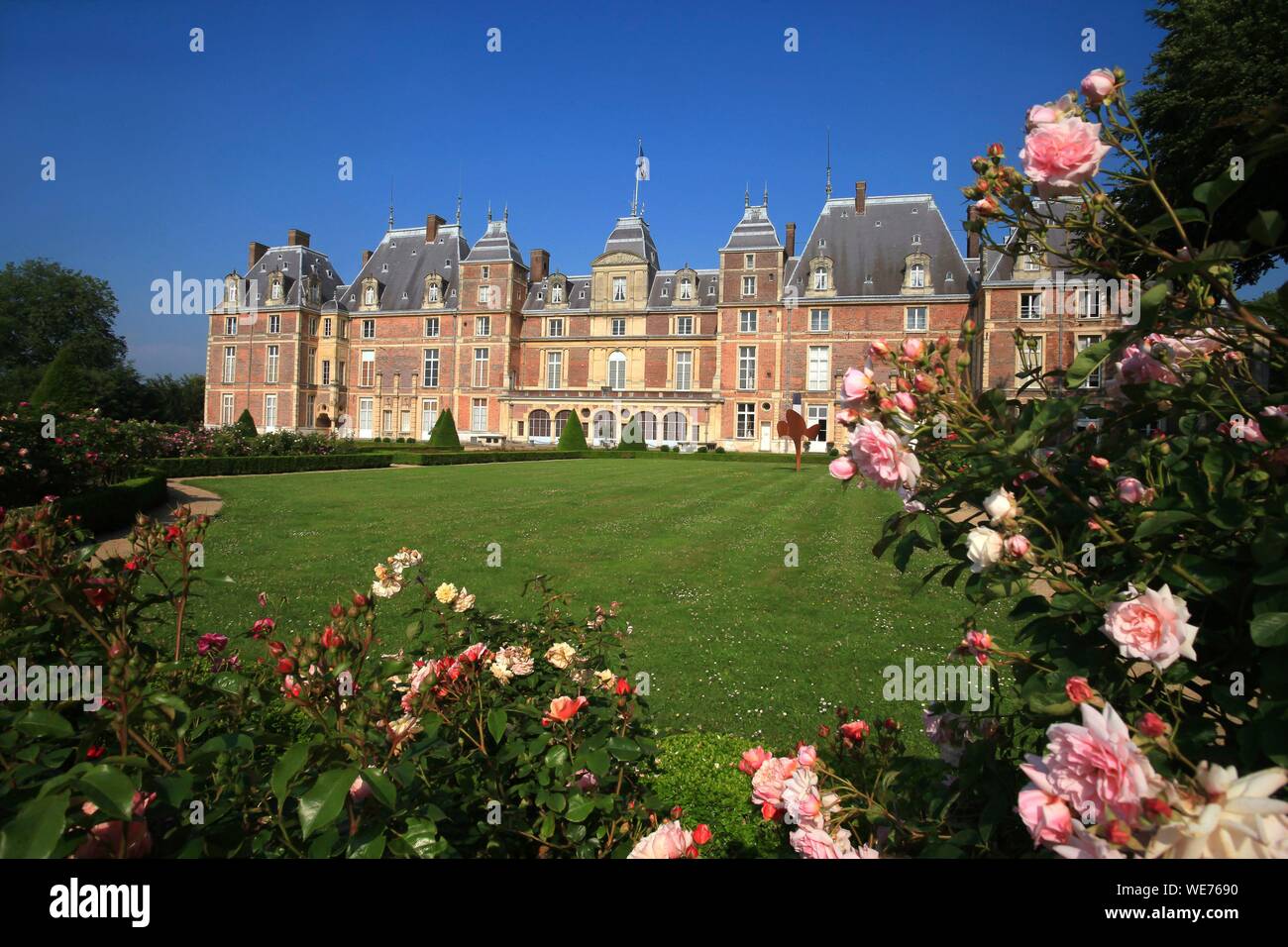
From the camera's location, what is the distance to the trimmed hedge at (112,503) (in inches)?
423

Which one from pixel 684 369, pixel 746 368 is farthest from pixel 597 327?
pixel 746 368

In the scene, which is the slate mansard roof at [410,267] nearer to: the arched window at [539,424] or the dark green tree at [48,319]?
the arched window at [539,424]

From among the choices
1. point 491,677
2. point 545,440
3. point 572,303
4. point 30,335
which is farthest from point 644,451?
point 30,335

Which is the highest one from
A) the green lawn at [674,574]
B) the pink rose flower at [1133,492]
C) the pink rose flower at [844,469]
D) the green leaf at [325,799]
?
the pink rose flower at [844,469]

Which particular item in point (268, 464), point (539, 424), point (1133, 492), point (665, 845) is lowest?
point (665, 845)

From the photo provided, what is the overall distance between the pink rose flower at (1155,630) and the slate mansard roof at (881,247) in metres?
41.1

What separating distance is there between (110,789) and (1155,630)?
182 cm

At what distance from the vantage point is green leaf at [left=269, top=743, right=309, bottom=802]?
1383mm

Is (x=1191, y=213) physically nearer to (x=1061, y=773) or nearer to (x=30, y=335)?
(x=1061, y=773)

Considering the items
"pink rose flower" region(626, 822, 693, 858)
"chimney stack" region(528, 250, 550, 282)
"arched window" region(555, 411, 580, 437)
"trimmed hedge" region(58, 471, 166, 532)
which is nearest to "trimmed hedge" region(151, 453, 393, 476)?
"trimmed hedge" region(58, 471, 166, 532)

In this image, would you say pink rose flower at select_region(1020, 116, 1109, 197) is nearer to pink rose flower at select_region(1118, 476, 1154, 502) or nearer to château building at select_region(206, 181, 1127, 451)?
pink rose flower at select_region(1118, 476, 1154, 502)

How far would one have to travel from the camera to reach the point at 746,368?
1658 inches

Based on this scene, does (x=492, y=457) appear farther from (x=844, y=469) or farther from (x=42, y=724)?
(x=844, y=469)

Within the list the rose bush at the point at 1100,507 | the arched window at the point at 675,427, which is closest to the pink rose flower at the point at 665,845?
the rose bush at the point at 1100,507
